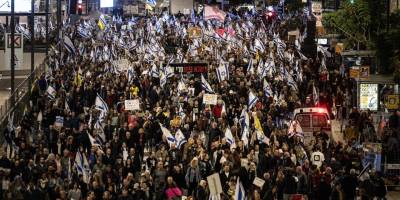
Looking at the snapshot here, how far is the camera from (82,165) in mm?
24469

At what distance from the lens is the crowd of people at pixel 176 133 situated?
22.9 m

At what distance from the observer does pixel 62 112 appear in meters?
31.5

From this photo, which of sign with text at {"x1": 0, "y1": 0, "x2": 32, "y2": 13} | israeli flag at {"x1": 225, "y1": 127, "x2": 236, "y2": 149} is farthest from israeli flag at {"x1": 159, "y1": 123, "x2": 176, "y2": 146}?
sign with text at {"x1": 0, "y1": 0, "x2": 32, "y2": 13}

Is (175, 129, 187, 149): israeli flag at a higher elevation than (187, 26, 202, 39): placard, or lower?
lower

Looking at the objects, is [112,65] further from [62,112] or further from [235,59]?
[62,112]

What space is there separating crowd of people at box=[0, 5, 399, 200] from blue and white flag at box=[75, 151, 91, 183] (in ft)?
0.09

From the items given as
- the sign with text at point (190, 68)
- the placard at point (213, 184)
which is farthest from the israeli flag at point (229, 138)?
the sign with text at point (190, 68)

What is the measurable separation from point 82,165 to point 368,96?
546 inches

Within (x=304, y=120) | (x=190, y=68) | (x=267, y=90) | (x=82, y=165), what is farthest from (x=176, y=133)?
(x=190, y=68)

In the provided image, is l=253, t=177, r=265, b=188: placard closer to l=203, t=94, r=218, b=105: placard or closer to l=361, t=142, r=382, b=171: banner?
l=361, t=142, r=382, b=171: banner

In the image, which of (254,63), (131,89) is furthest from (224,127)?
(254,63)

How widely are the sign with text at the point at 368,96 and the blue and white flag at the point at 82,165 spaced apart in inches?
529

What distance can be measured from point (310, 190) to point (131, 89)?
46.2 feet

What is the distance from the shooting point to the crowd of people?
22.9 meters
